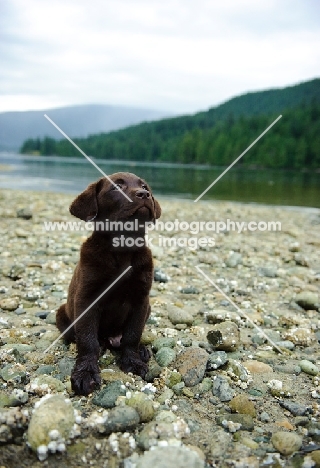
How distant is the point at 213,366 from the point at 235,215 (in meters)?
16.1

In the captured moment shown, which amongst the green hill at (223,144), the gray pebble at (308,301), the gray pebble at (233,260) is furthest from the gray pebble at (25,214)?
the green hill at (223,144)

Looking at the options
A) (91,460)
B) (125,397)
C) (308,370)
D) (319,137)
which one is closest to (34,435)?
(91,460)

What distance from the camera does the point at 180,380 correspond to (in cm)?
444

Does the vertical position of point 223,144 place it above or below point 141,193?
above

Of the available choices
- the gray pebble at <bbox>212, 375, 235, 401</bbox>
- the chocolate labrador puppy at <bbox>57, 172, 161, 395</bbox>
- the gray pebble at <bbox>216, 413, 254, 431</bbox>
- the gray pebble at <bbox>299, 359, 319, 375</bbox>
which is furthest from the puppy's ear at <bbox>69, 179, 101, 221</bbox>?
the gray pebble at <bbox>299, 359, 319, 375</bbox>

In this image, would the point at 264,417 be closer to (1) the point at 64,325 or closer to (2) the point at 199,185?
(1) the point at 64,325

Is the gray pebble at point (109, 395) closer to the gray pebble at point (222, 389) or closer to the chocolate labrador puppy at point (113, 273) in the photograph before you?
the chocolate labrador puppy at point (113, 273)

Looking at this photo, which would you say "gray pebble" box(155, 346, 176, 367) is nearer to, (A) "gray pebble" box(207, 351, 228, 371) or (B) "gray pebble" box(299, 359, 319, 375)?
(A) "gray pebble" box(207, 351, 228, 371)

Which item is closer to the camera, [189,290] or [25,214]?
[189,290]

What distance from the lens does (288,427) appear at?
3768 mm

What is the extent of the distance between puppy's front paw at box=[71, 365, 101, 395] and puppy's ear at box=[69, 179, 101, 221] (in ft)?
5.05

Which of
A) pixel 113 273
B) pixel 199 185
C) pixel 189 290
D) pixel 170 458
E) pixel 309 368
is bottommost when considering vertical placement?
pixel 309 368

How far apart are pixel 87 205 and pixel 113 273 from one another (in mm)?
823

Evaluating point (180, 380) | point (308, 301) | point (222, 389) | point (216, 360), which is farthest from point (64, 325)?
point (308, 301)
